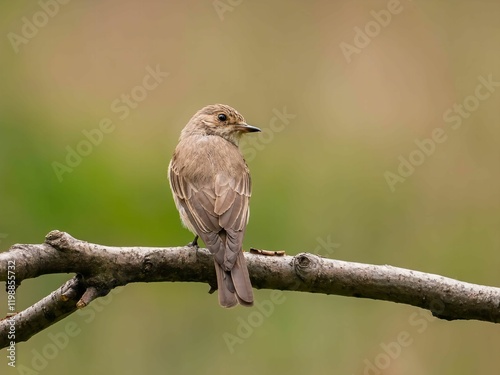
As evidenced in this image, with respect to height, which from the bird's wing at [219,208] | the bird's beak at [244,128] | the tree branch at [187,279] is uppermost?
the bird's beak at [244,128]

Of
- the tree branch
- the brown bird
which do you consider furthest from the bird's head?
the tree branch

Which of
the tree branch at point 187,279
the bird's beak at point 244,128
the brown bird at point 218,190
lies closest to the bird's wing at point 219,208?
the brown bird at point 218,190

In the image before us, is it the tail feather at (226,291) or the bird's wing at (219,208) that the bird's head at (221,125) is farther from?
the tail feather at (226,291)

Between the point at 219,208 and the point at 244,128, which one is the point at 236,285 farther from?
the point at 244,128

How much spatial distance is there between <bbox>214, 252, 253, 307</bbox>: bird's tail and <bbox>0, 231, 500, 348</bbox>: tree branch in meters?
0.10

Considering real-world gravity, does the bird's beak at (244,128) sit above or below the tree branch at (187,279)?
above

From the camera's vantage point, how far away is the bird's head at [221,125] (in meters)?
6.72

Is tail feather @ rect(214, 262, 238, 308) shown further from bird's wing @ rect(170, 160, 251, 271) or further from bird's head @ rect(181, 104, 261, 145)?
bird's head @ rect(181, 104, 261, 145)

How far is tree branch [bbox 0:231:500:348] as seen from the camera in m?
4.11

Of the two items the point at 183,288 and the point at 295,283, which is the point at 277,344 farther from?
the point at 295,283

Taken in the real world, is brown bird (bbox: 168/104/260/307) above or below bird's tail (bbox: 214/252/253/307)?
above

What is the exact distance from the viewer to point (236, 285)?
445 centimetres

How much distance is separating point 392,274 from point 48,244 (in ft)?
5.00

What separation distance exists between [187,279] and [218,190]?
1204mm
